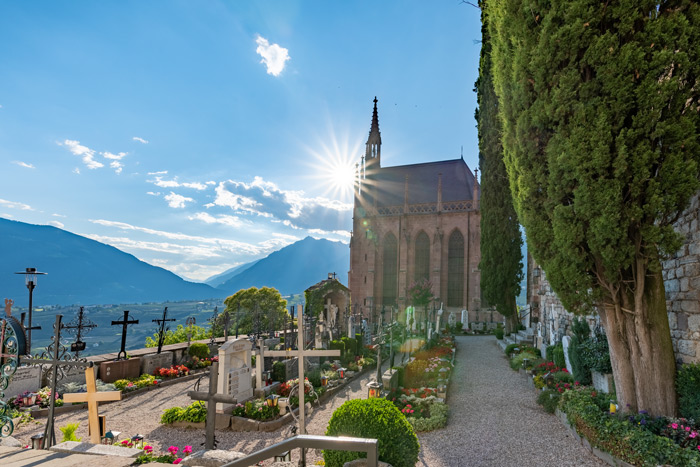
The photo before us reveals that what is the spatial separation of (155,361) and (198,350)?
1798mm

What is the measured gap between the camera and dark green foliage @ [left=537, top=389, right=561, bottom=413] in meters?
8.76

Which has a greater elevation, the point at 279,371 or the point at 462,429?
the point at 279,371

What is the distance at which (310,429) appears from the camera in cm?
819

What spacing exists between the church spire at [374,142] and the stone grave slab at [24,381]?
37.1 meters

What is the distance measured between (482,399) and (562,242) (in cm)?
561

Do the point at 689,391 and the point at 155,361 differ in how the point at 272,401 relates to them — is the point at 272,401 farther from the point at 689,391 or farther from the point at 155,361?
the point at 689,391

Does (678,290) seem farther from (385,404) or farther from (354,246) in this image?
(354,246)

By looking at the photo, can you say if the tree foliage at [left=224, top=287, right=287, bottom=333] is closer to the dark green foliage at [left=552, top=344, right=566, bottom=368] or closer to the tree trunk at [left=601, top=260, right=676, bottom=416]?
the dark green foliage at [left=552, top=344, right=566, bottom=368]

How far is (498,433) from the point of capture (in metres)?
7.57

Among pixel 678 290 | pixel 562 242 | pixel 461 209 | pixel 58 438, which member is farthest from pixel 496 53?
pixel 461 209

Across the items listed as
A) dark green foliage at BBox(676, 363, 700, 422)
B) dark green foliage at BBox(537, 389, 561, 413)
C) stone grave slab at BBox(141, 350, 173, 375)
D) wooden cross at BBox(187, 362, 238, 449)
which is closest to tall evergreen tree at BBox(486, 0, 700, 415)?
dark green foliage at BBox(676, 363, 700, 422)

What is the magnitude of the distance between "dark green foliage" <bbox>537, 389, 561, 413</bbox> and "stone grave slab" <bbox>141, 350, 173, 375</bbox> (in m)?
11.9

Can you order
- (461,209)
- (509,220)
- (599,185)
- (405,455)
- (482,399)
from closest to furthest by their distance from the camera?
(405,455) → (599,185) → (482,399) → (509,220) → (461,209)

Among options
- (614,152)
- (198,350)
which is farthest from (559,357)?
(198,350)
